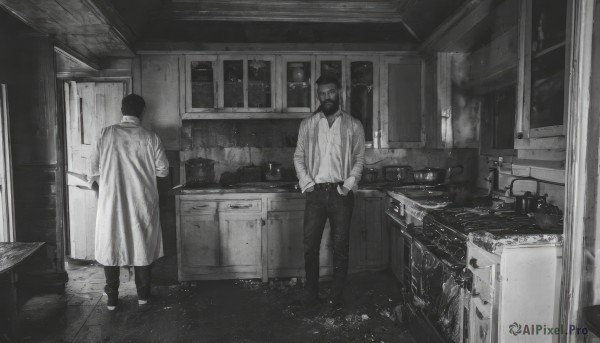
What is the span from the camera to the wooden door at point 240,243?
3998mm

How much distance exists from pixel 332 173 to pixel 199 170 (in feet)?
6.06

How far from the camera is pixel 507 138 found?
→ 3598mm

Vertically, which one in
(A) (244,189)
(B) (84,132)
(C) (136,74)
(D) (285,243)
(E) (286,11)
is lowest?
(D) (285,243)

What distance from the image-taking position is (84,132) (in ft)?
15.7

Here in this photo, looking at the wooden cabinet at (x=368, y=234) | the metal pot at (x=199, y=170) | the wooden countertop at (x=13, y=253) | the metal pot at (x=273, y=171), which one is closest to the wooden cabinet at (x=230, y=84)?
the metal pot at (x=199, y=170)

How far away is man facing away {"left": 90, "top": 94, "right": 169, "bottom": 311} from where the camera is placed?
330 cm

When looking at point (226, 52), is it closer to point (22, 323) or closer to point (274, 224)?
point (274, 224)

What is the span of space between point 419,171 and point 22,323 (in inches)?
144

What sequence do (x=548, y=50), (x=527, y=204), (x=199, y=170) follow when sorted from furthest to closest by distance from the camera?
(x=199, y=170) → (x=527, y=204) → (x=548, y=50)

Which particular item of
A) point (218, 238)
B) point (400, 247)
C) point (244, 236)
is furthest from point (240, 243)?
point (400, 247)

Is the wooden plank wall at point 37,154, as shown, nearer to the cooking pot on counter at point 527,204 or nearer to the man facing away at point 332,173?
the man facing away at point 332,173

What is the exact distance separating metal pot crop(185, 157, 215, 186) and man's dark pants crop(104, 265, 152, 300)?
1.16 m

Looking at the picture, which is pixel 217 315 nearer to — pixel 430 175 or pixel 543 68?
pixel 430 175

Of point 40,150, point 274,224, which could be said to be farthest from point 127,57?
point 274,224
